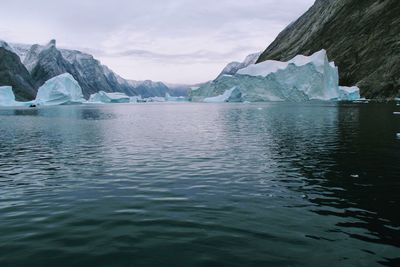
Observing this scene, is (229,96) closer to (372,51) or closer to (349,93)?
(349,93)

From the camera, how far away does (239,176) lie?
22.1 meters

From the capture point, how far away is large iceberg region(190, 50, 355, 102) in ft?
477

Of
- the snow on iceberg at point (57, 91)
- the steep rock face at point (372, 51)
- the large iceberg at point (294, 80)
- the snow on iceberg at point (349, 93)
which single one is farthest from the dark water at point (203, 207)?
the snow on iceberg at point (57, 91)

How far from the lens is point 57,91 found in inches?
7023

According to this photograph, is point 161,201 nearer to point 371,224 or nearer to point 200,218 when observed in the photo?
point 200,218

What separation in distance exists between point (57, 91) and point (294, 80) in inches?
3982

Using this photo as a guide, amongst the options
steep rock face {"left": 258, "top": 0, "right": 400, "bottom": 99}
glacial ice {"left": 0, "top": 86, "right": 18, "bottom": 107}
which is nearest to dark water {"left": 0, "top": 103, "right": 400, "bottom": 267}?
steep rock face {"left": 258, "top": 0, "right": 400, "bottom": 99}

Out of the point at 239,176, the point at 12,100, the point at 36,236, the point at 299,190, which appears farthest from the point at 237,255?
the point at 12,100

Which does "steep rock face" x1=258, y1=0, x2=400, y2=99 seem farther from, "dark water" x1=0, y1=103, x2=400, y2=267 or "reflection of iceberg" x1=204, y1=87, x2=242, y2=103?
"dark water" x1=0, y1=103, x2=400, y2=267

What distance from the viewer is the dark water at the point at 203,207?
11727mm

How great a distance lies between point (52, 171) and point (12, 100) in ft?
603

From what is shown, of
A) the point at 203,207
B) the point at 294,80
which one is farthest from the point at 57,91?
the point at 203,207

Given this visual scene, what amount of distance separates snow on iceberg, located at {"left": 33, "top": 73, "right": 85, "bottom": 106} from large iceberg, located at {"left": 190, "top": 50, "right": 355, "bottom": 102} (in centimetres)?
7401

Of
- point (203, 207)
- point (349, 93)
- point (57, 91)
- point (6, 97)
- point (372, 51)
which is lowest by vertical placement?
point (203, 207)
